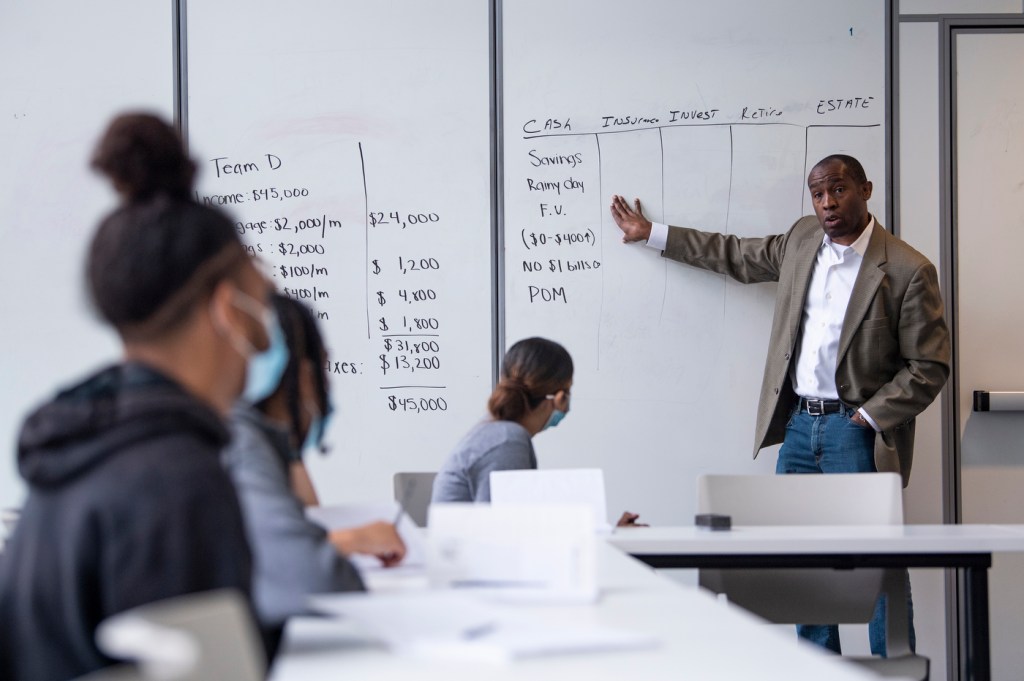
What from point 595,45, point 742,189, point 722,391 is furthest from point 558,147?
point 722,391

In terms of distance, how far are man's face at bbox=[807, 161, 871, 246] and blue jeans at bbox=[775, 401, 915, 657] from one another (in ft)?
2.06

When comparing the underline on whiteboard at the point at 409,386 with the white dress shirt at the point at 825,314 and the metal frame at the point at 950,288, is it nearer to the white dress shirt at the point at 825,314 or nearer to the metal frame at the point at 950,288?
the white dress shirt at the point at 825,314

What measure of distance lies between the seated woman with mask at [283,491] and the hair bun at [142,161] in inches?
7.6

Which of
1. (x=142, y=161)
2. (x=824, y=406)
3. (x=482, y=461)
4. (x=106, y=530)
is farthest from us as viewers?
(x=824, y=406)

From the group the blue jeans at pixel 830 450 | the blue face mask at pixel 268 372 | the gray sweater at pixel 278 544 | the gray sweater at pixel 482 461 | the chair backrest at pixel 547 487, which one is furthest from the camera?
the blue jeans at pixel 830 450

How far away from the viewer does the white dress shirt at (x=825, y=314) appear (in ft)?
12.7

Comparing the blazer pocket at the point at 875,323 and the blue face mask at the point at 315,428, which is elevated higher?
the blazer pocket at the point at 875,323

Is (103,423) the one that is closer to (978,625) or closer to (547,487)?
(547,487)

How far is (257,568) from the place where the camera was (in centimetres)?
143

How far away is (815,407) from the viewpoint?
3.88 metres

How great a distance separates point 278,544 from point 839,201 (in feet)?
9.74

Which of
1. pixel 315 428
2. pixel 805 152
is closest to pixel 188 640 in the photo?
pixel 315 428

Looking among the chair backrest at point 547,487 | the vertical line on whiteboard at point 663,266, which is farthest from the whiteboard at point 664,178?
the chair backrest at point 547,487

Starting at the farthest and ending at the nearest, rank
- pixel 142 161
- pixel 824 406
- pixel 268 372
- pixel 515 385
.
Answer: pixel 824 406 → pixel 515 385 → pixel 268 372 → pixel 142 161
